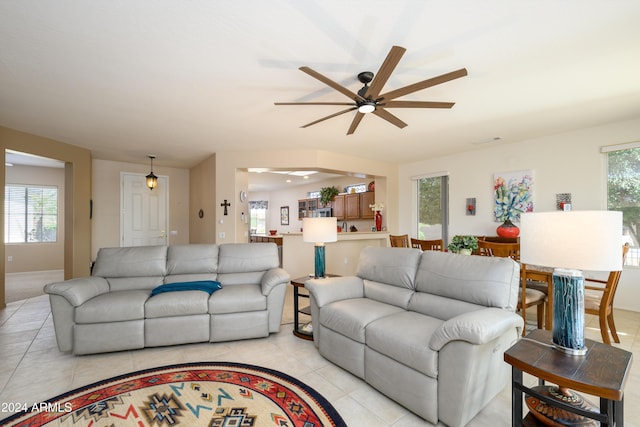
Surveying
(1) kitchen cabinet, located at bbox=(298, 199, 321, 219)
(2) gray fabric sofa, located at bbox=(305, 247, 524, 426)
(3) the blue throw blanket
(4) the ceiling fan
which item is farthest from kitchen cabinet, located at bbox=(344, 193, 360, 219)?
(3) the blue throw blanket

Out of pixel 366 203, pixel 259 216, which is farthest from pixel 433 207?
pixel 259 216

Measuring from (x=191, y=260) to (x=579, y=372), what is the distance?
3563 millimetres

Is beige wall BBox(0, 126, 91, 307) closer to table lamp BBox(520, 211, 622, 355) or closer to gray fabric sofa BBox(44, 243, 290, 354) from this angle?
gray fabric sofa BBox(44, 243, 290, 354)

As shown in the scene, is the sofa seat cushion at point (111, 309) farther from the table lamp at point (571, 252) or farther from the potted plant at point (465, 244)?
the potted plant at point (465, 244)

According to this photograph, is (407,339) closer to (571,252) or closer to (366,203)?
(571,252)

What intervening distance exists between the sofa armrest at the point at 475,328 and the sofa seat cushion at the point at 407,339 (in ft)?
0.29

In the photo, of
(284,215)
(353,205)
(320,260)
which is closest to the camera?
(320,260)

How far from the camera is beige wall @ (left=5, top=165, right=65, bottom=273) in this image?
21.8 feet

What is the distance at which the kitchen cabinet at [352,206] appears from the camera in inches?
296

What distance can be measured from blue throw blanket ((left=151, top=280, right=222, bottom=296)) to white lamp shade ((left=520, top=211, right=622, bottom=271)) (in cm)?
291

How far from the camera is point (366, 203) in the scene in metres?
7.30

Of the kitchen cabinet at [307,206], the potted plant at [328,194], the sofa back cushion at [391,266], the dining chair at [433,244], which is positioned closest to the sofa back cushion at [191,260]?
the sofa back cushion at [391,266]

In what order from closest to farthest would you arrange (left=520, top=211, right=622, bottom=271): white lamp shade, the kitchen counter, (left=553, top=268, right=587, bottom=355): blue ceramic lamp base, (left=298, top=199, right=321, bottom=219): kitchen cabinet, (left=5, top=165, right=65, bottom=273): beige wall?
1. (left=520, top=211, right=622, bottom=271): white lamp shade
2. (left=553, top=268, right=587, bottom=355): blue ceramic lamp base
3. the kitchen counter
4. (left=5, top=165, right=65, bottom=273): beige wall
5. (left=298, top=199, right=321, bottom=219): kitchen cabinet

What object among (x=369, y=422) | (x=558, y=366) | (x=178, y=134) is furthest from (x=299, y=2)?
(x=178, y=134)
